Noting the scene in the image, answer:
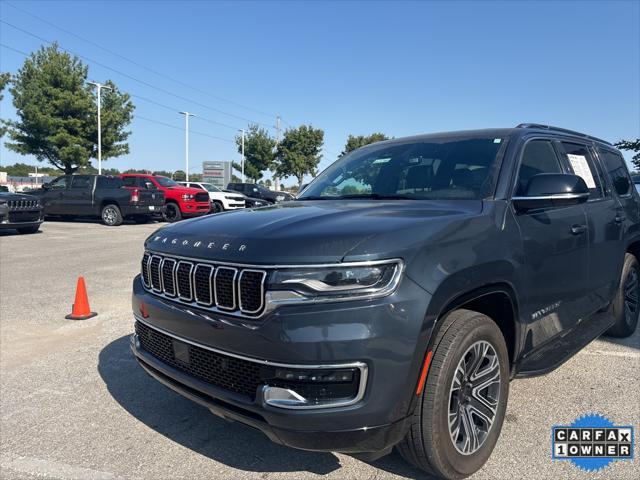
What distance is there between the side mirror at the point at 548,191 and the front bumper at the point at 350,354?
1181 millimetres

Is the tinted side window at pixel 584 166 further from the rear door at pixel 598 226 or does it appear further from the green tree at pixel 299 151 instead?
the green tree at pixel 299 151

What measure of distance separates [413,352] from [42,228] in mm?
17341

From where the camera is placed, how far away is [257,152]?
45.5 m

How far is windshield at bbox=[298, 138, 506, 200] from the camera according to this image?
3.11 meters

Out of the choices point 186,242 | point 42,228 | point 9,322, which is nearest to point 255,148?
point 42,228

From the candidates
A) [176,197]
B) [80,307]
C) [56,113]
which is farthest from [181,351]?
[56,113]

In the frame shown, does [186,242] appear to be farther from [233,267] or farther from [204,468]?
[204,468]

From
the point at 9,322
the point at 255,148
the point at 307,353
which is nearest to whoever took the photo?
the point at 307,353

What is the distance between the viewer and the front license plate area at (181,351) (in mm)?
2521

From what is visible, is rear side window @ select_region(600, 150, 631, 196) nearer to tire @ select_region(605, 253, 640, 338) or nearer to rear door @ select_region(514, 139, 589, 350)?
tire @ select_region(605, 253, 640, 338)

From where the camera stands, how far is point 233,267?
226 cm

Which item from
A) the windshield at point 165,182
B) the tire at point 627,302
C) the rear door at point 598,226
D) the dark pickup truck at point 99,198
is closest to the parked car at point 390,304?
the rear door at point 598,226

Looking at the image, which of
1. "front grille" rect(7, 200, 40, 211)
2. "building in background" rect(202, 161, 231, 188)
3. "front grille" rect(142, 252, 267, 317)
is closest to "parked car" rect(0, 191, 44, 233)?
"front grille" rect(7, 200, 40, 211)

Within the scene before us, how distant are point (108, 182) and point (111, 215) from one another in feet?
4.03
